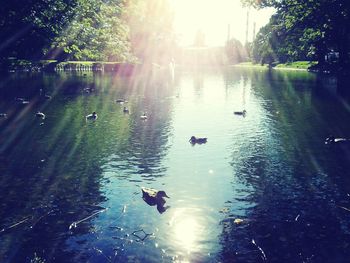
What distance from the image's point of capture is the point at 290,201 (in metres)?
15.8

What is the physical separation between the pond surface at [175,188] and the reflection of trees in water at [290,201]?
0.06 meters

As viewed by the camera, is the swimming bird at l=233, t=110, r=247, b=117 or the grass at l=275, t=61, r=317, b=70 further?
the grass at l=275, t=61, r=317, b=70

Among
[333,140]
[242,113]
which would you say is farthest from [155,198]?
[242,113]

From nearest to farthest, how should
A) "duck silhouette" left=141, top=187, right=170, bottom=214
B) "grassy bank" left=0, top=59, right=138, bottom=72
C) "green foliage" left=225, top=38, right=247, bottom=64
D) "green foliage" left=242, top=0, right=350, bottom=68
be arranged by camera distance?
"duck silhouette" left=141, top=187, right=170, bottom=214, "green foliage" left=242, top=0, right=350, bottom=68, "grassy bank" left=0, top=59, right=138, bottom=72, "green foliage" left=225, top=38, right=247, bottom=64

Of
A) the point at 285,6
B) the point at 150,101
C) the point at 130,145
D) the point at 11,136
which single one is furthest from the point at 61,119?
the point at 285,6

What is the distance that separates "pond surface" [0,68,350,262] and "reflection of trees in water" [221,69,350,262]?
0.19ft

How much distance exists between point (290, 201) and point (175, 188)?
5.34 metres

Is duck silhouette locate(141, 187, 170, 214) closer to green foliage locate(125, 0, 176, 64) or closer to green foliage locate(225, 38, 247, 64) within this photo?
green foliage locate(125, 0, 176, 64)

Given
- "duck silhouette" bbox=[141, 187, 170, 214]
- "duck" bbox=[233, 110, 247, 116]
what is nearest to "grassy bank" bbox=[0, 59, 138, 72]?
"duck" bbox=[233, 110, 247, 116]

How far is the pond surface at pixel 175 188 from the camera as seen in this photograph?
39.7ft

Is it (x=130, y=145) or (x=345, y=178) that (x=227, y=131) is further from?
(x=345, y=178)

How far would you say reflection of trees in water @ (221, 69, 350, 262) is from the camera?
39.1 feet

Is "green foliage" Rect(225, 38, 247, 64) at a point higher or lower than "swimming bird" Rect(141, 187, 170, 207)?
higher

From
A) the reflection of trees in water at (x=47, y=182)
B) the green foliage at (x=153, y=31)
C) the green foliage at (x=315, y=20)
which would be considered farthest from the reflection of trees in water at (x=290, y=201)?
the green foliage at (x=153, y=31)
